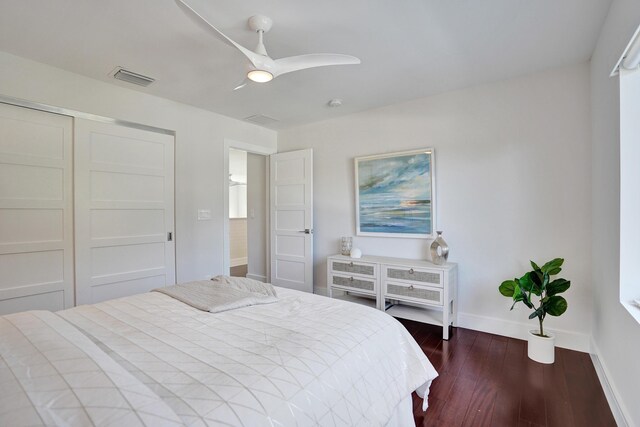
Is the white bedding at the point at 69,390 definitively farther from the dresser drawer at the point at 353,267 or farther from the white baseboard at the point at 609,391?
the dresser drawer at the point at 353,267

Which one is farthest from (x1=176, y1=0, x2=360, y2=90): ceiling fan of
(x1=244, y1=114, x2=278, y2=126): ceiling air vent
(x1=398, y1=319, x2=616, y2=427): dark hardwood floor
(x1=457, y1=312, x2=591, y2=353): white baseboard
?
(x1=457, y1=312, x2=591, y2=353): white baseboard

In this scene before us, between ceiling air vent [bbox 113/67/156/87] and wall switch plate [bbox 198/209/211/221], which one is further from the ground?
ceiling air vent [bbox 113/67/156/87]

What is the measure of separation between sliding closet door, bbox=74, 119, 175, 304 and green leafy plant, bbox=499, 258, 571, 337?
3374mm

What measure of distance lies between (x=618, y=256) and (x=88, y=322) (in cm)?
289

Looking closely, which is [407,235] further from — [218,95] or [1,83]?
[1,83]

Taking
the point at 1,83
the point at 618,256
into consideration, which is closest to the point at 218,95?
the point at 1,83

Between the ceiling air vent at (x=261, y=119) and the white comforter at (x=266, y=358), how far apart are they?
9.15 ft

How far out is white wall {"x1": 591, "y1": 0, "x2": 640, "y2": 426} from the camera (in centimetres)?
157

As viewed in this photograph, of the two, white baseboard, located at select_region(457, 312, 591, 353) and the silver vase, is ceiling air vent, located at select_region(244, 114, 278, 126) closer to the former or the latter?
the silver vase

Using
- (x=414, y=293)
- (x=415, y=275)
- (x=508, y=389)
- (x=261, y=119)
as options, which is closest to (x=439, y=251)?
(x=415, y=275)

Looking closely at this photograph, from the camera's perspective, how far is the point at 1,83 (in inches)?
95.1

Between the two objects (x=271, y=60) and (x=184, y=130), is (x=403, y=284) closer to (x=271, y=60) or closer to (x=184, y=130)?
(x=271, y=60)

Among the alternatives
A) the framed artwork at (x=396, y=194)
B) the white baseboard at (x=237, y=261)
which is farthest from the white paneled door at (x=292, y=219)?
the white baseboard at (x=237, y=261)

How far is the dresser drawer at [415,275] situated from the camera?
2.93 m
